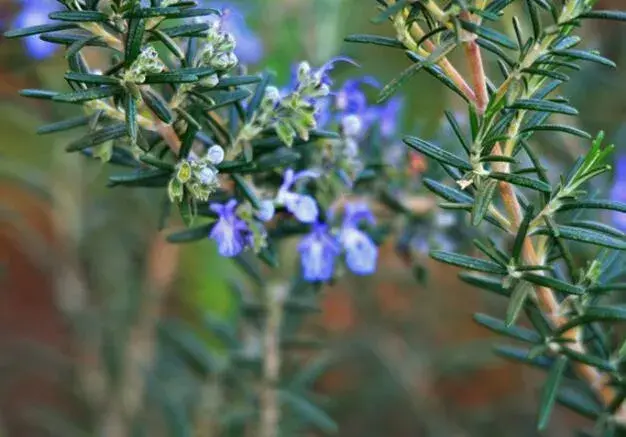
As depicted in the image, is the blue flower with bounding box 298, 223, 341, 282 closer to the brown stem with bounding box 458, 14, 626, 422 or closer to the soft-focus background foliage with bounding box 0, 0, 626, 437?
the brown stem with bounding box 458, 14, 626, 422

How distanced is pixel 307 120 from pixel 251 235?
10cm

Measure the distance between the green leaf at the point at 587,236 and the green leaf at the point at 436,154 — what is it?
0.25 ft

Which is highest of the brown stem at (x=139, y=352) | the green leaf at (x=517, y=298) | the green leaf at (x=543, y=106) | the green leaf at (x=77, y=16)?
the green leaf at (x=77, y=16)

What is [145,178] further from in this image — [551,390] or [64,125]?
[551,390]

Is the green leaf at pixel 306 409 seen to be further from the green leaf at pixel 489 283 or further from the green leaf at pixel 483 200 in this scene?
the green leaf at pixel 483 200

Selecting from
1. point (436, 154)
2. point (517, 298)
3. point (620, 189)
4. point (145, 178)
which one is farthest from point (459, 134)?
point (620, 189)

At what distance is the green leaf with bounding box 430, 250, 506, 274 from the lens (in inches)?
22.7

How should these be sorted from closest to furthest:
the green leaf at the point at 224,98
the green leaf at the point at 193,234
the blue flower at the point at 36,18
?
1. the green leaf at the point at 224,98
2. the green leaf at the point at 193,234
3. the blue flower at the point at 36,18

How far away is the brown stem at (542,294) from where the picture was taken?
542mm

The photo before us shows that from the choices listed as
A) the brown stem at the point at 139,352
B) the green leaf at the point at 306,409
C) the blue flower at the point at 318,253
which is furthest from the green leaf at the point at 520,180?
the brown stem at the point at 139,352

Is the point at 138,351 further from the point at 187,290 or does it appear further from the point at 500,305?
the point at 500,305

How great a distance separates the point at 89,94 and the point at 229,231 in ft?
0.50

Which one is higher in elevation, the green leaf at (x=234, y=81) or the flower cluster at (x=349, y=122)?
the green leaf at (x=234, y=81)

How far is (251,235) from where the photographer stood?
2.14 ft
